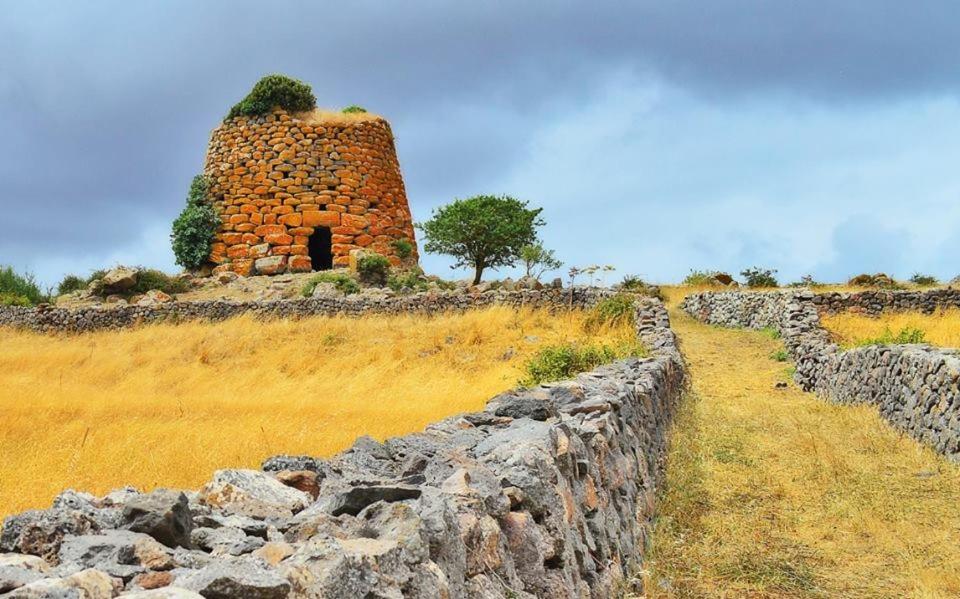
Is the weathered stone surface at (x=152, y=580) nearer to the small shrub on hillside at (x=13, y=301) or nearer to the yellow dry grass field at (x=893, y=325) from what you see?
the yellow dry grass field at (x=893, y=325)

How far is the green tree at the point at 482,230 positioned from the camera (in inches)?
1246

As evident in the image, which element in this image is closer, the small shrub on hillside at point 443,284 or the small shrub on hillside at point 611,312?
the small shrub on hillside at point 611,312

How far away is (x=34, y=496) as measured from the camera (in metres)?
6.12

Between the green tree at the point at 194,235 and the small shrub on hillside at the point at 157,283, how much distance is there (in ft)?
3.60

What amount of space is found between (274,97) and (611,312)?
1634 centimetres

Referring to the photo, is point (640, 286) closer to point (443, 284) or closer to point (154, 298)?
point (443, 284)

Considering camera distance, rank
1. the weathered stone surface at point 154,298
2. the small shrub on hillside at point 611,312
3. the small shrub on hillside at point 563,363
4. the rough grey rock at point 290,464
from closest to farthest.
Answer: the rough grey rock at point 290,464
the small shrub on hillside at point 563,363
the small shrub on hillside at point 611,312
the weathered stone surface at point 154,298

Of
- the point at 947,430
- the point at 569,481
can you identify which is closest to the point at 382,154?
the point at 947,430

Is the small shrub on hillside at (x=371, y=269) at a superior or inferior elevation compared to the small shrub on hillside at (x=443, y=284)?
superior

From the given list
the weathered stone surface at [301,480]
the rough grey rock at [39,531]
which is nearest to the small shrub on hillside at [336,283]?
the weathered stone surface at [301,480]

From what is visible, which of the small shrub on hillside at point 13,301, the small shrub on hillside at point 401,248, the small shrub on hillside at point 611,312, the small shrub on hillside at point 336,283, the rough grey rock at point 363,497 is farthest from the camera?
the small shrub on hillside at point 401,248

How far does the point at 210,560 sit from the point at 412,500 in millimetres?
819

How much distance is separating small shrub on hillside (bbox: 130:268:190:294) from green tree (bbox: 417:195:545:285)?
9478 millimetres

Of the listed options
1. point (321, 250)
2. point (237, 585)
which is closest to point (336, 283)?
point (321, 250)
